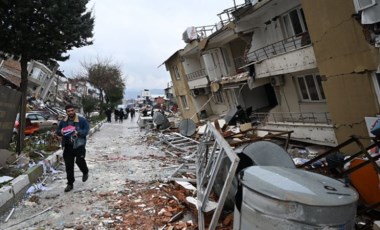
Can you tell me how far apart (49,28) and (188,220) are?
9997mm

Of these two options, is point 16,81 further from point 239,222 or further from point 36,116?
point 239,222

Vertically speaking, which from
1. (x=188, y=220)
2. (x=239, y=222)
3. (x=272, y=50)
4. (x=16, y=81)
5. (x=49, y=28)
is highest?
(x=16, y=81)

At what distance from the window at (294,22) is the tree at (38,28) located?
8382 mm

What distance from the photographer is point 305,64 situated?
11.3 metres

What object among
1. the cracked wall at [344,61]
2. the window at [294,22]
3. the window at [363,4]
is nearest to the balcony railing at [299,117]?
the cracked wall at [344,61]

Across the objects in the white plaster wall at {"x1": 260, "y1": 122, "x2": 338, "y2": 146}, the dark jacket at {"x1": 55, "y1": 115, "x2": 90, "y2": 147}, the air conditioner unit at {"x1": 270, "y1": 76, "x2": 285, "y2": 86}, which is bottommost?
the white plaster wall at {"x1": 260, "y1": 122, "x2": 338, "y2": 146}

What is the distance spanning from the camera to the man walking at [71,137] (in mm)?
6738

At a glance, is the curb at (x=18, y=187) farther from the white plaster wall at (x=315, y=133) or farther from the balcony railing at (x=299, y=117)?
the balcony railing at (x=299, y=117)

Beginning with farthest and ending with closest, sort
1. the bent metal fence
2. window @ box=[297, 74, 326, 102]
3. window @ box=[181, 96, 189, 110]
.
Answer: window @ box=[181, 96, 189, 110] < window @ box=[297, 74, 326, 102] < the bent metal fence

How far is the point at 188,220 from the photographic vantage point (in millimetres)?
4992

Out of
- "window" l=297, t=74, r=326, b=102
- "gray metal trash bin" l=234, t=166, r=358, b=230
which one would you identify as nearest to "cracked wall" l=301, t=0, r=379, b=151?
"window" l=297, t=74, r=326, b=102

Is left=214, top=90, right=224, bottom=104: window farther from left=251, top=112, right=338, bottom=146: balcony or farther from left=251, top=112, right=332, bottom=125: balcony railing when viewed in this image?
left=251, top=112, right=338, bottom=146: balcony

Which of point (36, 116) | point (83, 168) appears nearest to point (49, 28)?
point (83, 168)

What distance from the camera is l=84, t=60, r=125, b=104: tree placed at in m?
48.2
